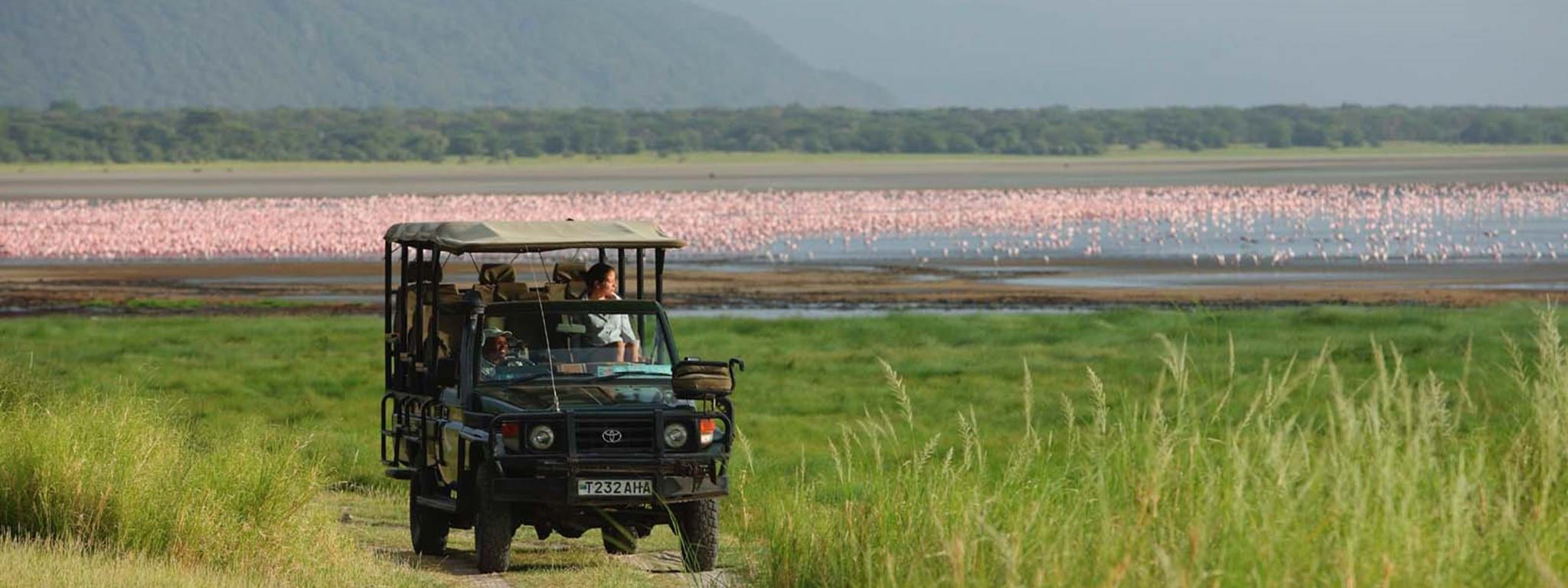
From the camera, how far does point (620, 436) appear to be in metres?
13.5

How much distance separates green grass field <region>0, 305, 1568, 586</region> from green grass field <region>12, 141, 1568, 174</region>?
358 ft

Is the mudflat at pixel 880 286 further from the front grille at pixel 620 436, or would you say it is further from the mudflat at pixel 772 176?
the mudflat at pixel 772 176

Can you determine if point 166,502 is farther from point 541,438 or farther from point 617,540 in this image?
point 617,540

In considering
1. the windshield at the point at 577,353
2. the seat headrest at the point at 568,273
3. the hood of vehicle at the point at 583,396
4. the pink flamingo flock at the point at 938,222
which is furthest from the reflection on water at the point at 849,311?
the hood of vehicle at the point at 583,396

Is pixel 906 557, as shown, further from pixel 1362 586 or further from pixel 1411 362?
pixel 1411 362

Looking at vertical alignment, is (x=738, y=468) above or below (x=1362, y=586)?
below

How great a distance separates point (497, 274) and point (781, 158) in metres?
154

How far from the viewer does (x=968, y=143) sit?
189 metres

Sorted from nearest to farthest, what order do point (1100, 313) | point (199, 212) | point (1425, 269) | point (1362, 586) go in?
point (1362, 586), point (1100, 313), point (1425, 269), point (199, 212)

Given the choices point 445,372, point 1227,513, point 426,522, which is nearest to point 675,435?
point 445,372

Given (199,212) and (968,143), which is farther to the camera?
(968,143)

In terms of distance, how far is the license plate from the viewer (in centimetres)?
1342

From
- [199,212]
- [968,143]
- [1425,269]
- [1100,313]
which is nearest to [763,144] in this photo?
[968,143]

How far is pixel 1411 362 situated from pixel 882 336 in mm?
8263
